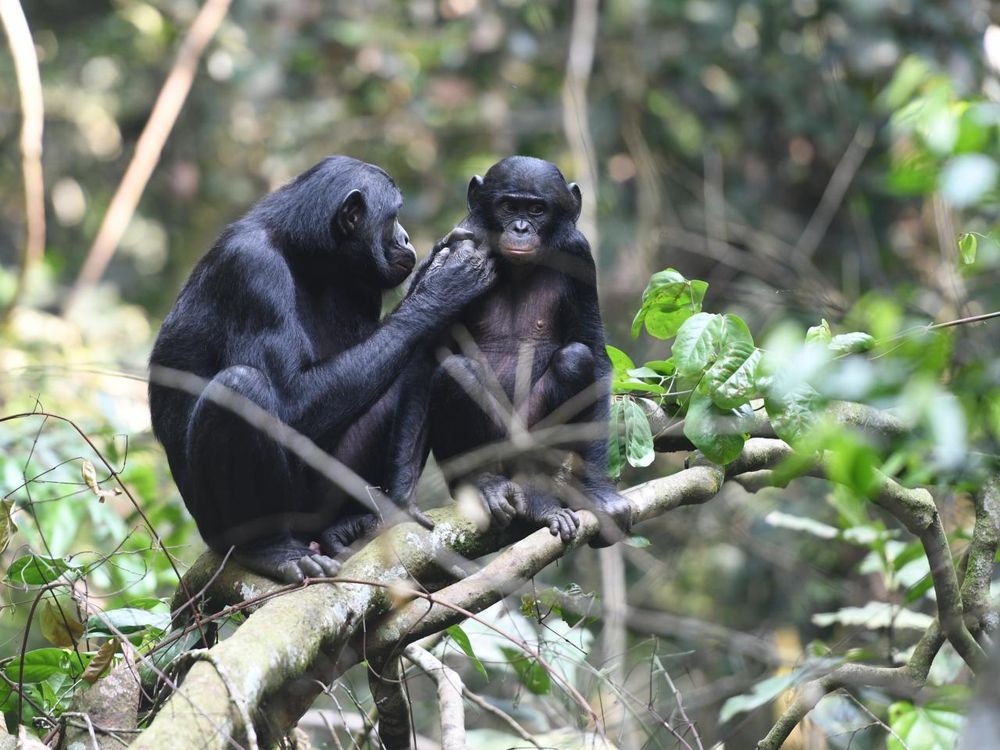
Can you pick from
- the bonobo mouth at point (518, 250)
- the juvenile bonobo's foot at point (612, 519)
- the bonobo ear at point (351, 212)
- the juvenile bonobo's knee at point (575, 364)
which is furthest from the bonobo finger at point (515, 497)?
the bonobo ear at point (351, 212)

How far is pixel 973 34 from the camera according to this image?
10.0m

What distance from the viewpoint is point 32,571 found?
4520 mm

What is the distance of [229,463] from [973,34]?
8.29 meters

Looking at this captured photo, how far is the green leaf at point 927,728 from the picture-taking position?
457 centimetres

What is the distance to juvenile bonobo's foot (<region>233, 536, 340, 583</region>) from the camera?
4398 millimetres

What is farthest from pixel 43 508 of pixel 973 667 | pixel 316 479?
pixel 973 667

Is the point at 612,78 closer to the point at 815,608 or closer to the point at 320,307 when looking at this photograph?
the point at 815,608

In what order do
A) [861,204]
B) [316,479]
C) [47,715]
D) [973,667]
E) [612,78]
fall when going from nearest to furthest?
[47,715] < [973,667] < [316,479] < [861,204] < [612,78]

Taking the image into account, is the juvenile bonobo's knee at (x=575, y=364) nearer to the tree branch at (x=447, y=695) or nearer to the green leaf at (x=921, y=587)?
the tree branch at (x=447, y=695)

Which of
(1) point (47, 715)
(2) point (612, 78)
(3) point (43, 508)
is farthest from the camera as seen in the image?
(2) point (612, 78)

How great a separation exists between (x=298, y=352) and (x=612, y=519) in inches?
58.1

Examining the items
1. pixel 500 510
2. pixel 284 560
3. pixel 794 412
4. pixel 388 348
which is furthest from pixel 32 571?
pixel 794 412

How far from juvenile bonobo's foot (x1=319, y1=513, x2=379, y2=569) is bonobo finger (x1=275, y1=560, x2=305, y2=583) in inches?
14.2

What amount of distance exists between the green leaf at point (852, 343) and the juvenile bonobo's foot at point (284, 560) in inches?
80.2
